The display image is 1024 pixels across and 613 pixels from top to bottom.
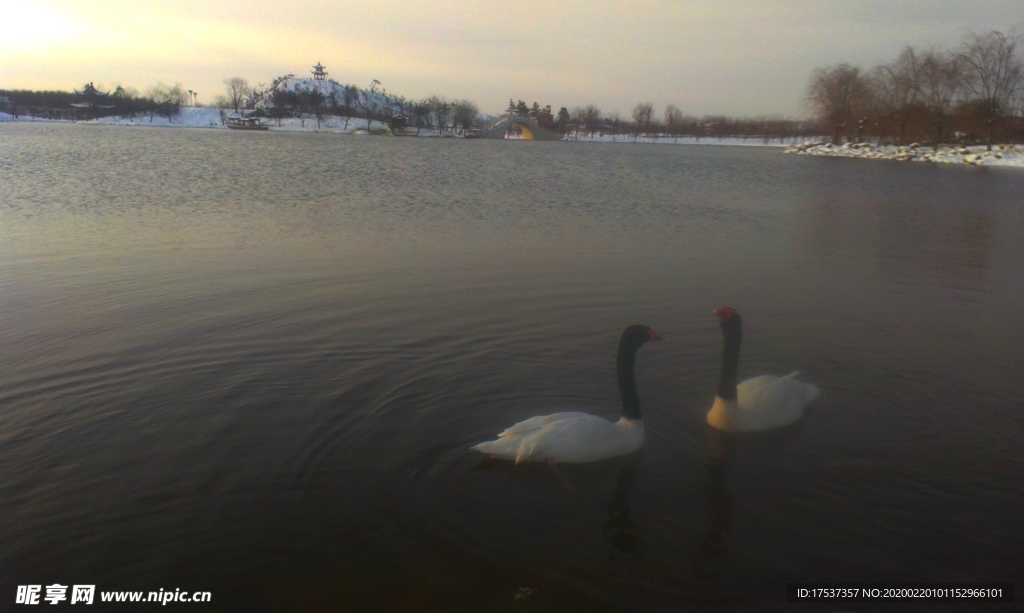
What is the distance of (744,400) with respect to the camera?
5953mm

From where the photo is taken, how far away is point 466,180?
88.1 ft

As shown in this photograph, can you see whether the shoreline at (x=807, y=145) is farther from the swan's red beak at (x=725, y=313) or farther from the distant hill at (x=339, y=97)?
the swan's red beak at (x=725, y=313)

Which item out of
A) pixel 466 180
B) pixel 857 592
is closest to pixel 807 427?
pixel 857 592

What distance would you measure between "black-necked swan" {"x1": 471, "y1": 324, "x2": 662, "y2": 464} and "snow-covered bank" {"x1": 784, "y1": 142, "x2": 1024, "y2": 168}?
173 ft

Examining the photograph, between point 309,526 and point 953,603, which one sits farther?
point 309,526

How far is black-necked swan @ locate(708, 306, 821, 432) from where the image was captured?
5758 millimetres

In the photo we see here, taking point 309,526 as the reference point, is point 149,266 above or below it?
above

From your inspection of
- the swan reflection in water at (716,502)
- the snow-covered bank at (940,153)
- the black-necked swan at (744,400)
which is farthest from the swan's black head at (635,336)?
the snow-covered bank at (940,153)

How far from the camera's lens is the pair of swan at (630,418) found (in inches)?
200

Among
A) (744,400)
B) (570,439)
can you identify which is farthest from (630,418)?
(744,400)

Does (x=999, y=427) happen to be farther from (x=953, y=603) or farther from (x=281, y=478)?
(x=281, y=478)

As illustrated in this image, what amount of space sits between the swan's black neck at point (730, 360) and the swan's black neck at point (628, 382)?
0.80 meters

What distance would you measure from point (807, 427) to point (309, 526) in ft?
13.3

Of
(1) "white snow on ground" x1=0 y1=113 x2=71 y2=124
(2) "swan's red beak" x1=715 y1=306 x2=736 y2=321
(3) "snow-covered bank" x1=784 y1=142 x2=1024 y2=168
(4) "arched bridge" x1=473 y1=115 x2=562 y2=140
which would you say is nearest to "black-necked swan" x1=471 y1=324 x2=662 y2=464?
(2) "swan's red beak" x1=715 y1=306 x2=736 y2=321
